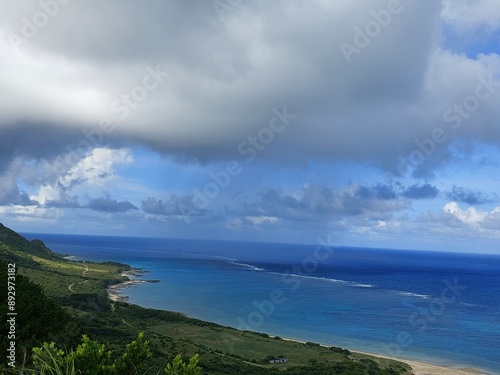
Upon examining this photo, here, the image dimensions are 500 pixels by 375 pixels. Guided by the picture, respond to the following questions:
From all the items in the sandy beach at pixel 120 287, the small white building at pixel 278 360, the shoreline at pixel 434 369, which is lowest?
the sandy beach at pixel 120 287

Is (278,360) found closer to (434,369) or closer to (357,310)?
(434,369)

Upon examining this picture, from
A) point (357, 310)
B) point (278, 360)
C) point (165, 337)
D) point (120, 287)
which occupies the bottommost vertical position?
A: point (120, 287)

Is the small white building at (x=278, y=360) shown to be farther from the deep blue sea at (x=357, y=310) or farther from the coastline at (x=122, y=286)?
the coastline at (x=122, y=286)

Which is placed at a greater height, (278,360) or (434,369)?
(434,369)

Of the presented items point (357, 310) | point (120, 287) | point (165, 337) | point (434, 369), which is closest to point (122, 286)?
point (120, 287)

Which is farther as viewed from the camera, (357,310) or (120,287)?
(120,287)

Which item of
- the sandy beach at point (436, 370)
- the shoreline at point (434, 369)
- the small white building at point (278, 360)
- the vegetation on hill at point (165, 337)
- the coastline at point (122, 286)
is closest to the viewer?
the vegetation on hill at point (165, 337)

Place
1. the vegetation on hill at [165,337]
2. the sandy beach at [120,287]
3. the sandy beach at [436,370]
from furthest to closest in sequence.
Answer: the sandy beach at [120,287] < the sandy beach at [436,370] < the vegetation on hill at [165,337]

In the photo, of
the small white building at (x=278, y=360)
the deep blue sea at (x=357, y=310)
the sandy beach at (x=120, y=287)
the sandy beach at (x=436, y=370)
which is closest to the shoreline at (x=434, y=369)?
the sandy beach at (x=436, y=370)

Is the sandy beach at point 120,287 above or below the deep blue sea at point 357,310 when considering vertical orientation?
below

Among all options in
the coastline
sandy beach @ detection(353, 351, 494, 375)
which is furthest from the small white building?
the coastline

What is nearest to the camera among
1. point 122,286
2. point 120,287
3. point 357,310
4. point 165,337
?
point 165,337
